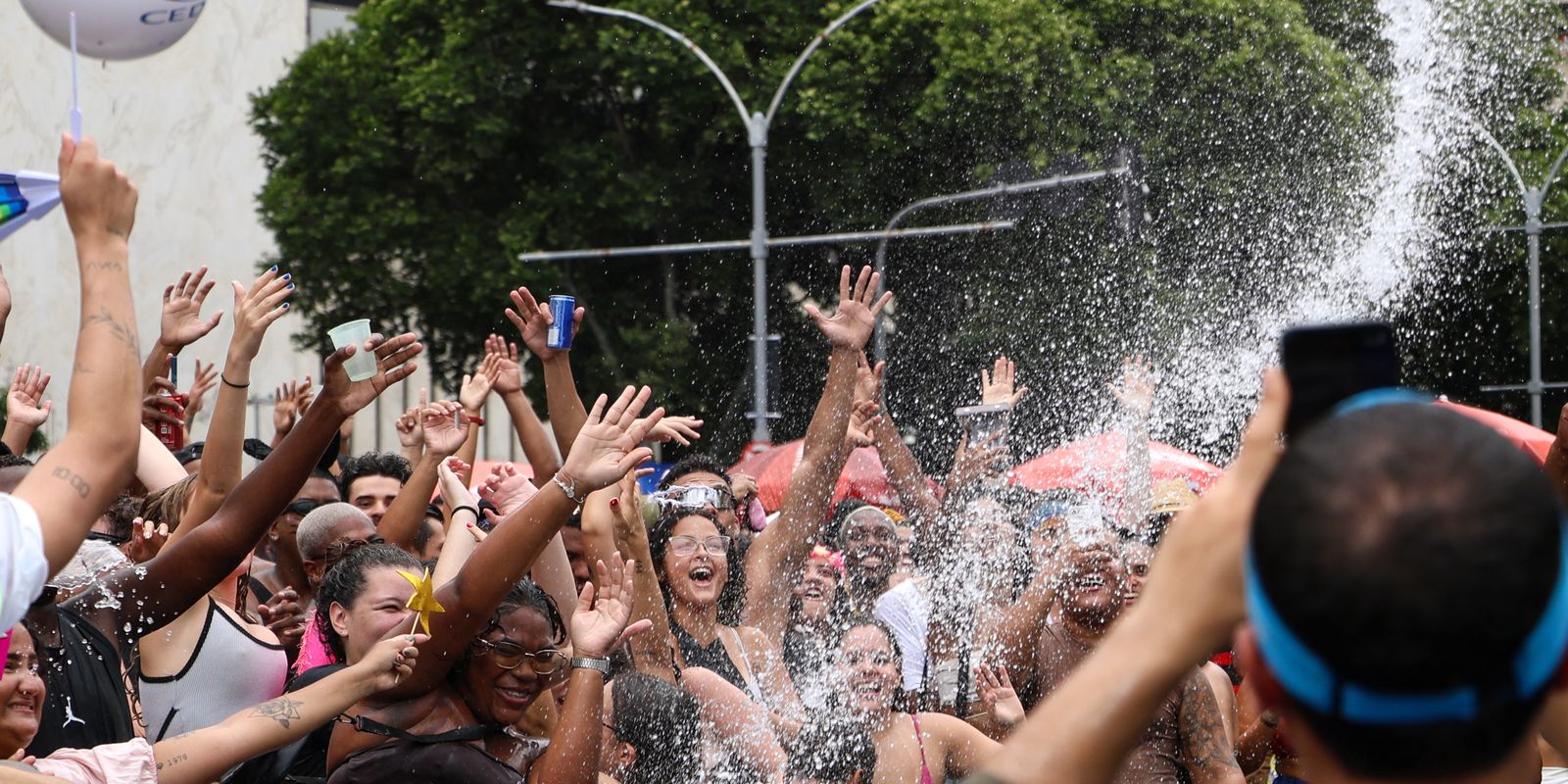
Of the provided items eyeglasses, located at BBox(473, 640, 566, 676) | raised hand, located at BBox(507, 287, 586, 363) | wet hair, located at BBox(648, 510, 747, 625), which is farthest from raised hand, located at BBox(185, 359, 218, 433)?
eyeglasses, located at BBox(473, 640, 566, 676)

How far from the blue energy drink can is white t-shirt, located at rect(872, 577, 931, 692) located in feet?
4.88

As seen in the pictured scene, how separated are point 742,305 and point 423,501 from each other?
22.3m

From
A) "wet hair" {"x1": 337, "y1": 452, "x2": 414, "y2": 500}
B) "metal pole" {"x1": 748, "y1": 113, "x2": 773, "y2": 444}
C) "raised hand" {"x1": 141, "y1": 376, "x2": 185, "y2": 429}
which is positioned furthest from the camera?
"metal pole" {"x1": 748, "y1": 113, "x2": 773, "y2": 444}

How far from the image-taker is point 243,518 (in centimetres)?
391

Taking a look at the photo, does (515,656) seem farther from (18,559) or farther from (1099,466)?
(1099,466)

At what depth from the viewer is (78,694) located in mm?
4023

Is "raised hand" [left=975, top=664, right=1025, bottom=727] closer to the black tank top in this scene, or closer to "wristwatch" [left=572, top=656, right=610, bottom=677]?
"wristwatch" [left=572, top=656, right=610, bottom=677]

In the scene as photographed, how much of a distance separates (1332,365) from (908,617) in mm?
5568

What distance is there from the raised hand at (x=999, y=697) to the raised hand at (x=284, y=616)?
193cm

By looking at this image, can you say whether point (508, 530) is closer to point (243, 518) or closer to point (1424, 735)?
point (243, 518)

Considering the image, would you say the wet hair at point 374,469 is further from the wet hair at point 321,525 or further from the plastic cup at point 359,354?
the plastic cup at point 359,354

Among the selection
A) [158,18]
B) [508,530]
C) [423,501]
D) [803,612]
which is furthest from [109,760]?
[158,18]

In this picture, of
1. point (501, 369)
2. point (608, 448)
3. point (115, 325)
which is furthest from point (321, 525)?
point (115, 325)

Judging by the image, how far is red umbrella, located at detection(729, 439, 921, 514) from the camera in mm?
12141
